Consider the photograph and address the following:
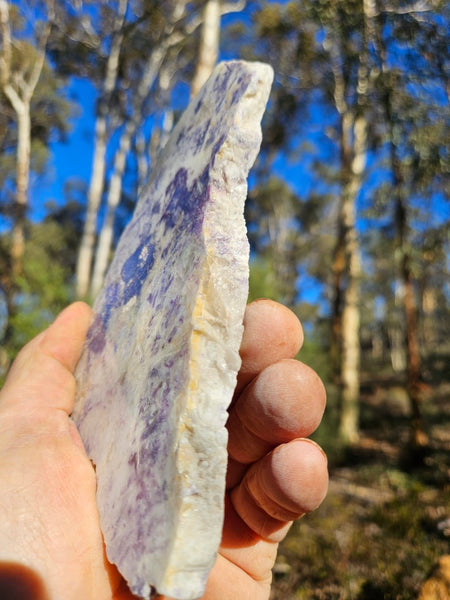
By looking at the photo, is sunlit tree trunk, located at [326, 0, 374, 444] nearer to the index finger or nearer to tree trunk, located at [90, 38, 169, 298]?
tree trunk, located at [90, 38, 169, 298]

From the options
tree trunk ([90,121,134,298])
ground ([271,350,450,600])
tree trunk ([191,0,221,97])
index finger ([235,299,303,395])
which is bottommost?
ground ([271,350,450,600])

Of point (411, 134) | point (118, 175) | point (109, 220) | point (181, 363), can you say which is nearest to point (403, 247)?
point (411, 134)

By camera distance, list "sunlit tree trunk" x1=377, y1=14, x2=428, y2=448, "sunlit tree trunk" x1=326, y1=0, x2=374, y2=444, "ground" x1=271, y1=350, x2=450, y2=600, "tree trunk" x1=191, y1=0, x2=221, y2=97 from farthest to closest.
Result: "sunlit tree trunk" x1=326, y1=0, x2=374, y2=444 < "sunlit tree trunk" x1=377, y1=14, x2=428, y2=448 < "tree trunk" x1=191, y1=0, x2=221, y2=97 < "ground" x1=271, y1=350, x2=450, y2=600

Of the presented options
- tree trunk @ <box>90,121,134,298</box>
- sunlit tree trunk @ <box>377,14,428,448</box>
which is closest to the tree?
sunlit tree trunk @ <box>377,14,428,448</box>

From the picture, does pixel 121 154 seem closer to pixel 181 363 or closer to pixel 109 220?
pixel 109 220

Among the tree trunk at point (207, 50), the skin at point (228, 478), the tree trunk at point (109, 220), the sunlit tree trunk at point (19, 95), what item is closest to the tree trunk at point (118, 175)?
the tree trunk at point (109, 220)

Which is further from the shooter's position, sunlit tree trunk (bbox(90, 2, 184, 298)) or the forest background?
sunlit tree trunk (bbox(90, 2, 184, 298))

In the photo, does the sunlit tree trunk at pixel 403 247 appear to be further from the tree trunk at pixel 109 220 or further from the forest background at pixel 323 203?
the tree trunk at pixel 109 220

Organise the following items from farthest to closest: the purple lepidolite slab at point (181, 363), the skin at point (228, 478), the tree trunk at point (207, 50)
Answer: the tree trunk at point (207, 50)
the skin at point (228, 478)
the purple lepidolite slab at point (181, 363)
